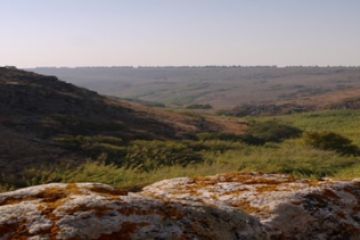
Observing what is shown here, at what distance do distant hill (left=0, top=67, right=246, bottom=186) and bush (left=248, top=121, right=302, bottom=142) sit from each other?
2.01 metres

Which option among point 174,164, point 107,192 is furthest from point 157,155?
point 107,192

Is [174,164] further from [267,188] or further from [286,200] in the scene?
[286,200]

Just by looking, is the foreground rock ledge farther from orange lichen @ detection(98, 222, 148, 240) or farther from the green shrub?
the green shrub

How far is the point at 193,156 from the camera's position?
23.8 metres

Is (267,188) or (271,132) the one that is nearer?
(267,188)

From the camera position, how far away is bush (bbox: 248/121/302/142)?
37562 millimetres

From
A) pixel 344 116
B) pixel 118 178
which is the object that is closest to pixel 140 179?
pixel 118 178

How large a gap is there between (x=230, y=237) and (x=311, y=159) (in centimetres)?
1788

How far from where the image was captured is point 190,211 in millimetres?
4316

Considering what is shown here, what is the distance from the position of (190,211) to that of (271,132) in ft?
117

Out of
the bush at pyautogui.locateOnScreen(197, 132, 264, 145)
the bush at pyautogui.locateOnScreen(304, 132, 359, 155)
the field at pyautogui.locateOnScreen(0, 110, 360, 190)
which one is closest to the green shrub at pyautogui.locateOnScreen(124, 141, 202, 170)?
the field at pyautogui.locateOnScreen(0, 110, 360, 190)

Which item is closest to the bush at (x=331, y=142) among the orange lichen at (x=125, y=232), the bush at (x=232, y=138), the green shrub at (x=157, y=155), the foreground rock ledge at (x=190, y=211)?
the bush at (x=232, y=138)

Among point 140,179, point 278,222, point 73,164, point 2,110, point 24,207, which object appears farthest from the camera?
point 2,110

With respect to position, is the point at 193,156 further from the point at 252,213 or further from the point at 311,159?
the point at 252,213
